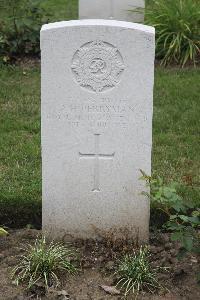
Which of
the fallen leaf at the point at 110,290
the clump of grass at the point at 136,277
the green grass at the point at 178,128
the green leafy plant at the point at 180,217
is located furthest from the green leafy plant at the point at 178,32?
the fallen leaf at the point at 110,290

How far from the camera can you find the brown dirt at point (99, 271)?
14.2ft

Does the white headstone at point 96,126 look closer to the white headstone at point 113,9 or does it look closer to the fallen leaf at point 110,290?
the fallen leaf at point 110,290

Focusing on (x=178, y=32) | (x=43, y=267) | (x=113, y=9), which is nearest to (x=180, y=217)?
(x=43, y=267)

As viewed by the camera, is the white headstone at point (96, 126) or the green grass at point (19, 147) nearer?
the white headstone at point (96, 126)

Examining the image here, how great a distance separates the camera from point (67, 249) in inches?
187

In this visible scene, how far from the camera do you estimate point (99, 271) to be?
4574 mm

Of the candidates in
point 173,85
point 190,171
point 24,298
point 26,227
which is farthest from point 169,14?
point 24,298

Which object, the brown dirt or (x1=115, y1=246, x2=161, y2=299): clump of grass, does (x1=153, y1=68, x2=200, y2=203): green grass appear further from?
(x1=115, y1=246, x2=161, y2=299): clump of grass

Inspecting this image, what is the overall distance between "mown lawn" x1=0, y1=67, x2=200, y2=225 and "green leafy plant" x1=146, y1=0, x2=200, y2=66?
1.13ft

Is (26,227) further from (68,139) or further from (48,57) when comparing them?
(48,57)

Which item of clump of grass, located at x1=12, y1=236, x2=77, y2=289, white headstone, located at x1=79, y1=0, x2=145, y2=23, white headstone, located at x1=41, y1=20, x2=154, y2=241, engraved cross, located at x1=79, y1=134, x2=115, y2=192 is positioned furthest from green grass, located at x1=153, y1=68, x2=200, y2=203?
white headstone, located at x1=79, y1=0, x2=145, y2=23

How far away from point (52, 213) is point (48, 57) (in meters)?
1.07

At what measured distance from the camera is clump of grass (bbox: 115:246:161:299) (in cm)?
438

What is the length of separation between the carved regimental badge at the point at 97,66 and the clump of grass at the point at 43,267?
3.54ft
